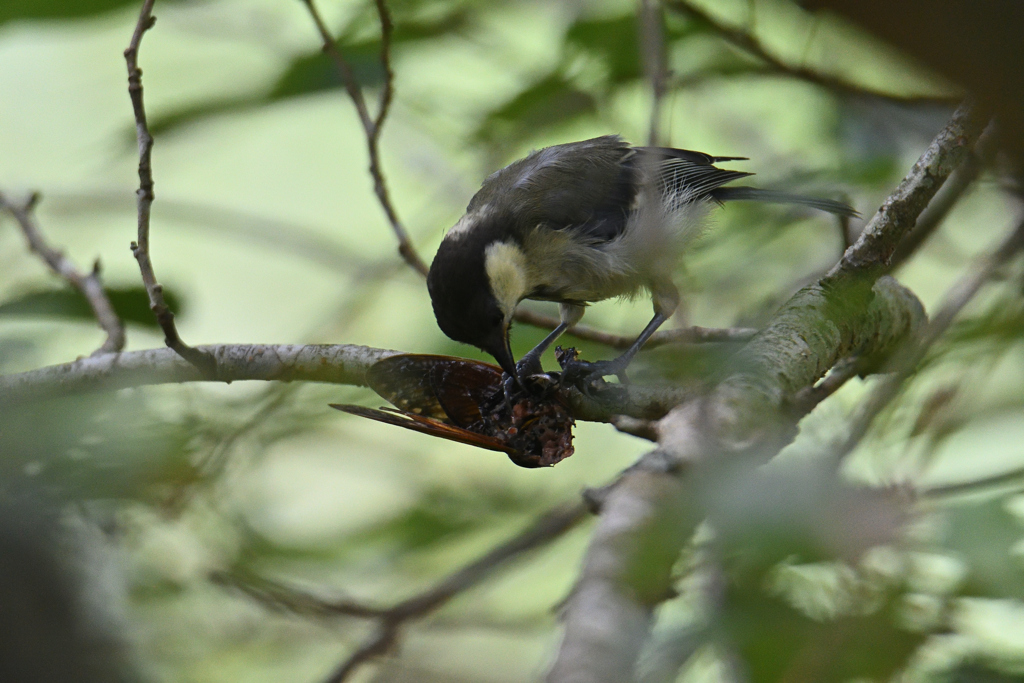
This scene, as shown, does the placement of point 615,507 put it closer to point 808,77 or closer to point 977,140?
point 977,140

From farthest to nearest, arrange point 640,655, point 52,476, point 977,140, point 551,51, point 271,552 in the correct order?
point 551,51, point 271,552, point 977,140, point 52,476, point 640,655

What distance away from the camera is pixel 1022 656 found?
0.94 meters

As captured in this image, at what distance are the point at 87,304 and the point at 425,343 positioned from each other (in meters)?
0.90

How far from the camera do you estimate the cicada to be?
1706 millimetres

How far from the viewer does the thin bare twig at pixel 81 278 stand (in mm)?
2107

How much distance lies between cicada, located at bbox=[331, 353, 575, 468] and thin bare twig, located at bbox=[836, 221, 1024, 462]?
0.56m

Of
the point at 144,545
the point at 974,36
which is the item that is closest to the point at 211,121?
the point at 144,545

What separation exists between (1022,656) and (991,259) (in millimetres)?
867

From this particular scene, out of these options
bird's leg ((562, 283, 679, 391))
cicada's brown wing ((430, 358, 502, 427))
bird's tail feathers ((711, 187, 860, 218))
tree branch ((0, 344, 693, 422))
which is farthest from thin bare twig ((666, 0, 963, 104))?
tree branch ((0, 344, 693, 422))

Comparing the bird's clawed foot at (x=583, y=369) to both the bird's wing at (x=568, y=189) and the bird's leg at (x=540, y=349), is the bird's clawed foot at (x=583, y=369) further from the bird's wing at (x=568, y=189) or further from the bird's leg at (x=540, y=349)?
the bird's wing at (x=568, y=189)

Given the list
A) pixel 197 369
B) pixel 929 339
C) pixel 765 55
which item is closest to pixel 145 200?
Answer: pixel 197 369

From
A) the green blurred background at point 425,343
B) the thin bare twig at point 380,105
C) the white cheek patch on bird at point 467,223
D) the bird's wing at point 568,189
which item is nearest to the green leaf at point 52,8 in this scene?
the green blurred background at point 425,343

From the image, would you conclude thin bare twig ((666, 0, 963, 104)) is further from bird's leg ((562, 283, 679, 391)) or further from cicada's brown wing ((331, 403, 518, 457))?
cicada's brown wing ((331, 403, 518, 457))

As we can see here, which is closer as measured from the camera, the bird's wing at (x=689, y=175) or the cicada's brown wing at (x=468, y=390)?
the cicada's brown wing at (x=468, y=390)
